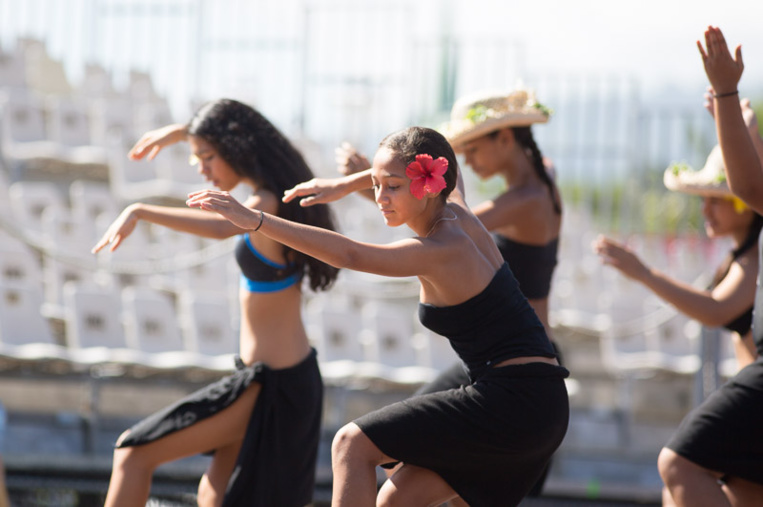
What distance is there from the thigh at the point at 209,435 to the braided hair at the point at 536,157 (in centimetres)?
127

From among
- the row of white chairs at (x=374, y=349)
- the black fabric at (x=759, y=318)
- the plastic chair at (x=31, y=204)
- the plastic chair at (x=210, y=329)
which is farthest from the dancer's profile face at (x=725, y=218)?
the plastic chair at (x=31, y=204)

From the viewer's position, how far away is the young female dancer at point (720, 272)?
3.36 metres

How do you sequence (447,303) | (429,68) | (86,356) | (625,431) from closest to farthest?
(447,303) → (86,356) → (625,431) → (429,68)

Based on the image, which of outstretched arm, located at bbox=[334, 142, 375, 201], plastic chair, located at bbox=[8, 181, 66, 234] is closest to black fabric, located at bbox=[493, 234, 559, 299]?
outstretched arm, located at bbox=[334, 142, 375, 201]

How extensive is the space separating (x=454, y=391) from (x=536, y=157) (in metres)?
1.34

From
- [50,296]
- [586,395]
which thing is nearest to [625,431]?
[586,395]

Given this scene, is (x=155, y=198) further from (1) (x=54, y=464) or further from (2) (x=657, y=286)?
(2) (x=657, y=286)

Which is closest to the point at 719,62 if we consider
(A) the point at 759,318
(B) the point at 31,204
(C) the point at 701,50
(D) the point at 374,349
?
(C) the point at 701,50

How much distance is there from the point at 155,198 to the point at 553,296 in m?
3.38

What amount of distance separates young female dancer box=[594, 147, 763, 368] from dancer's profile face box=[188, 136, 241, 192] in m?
1.29

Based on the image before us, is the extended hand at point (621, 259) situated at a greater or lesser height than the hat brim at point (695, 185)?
lesser

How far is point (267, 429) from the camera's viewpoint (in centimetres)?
339

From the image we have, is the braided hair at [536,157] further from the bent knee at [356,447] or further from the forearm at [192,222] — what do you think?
the bent knee at [356,447]

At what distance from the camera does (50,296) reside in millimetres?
6891
